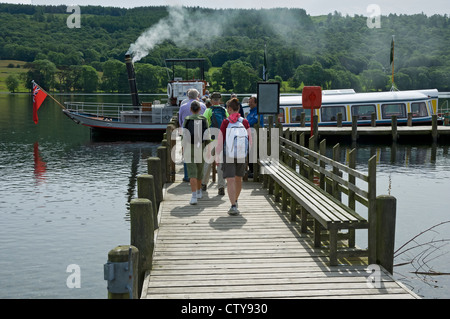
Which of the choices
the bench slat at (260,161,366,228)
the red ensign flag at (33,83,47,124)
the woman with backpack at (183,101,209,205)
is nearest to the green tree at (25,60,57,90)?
the red ensign flag at (33,83,47,124)

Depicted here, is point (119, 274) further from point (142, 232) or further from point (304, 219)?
point (304, 219)

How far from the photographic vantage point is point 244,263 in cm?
838

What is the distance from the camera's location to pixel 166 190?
14016mm

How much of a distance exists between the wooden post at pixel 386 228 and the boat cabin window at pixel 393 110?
31.7m

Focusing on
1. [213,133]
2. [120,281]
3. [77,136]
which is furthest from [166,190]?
[77,136]

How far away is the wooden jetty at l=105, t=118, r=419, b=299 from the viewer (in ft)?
23.8

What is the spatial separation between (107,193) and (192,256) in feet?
48.0

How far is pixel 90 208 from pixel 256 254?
40.7ft

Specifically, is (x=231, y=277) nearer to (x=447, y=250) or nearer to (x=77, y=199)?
(x=447, y=250)

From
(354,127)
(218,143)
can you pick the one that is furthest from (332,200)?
(354,127)

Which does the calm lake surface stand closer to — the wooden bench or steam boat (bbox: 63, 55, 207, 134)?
the wooden bench

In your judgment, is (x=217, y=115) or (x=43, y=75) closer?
(x=217, y=115)

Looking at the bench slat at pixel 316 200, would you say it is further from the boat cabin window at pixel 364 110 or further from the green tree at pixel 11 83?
the green tree at pixel 11 83

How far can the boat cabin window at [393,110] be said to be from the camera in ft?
126
